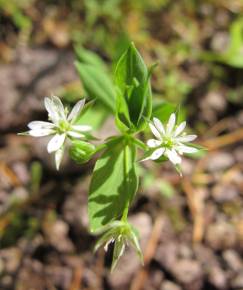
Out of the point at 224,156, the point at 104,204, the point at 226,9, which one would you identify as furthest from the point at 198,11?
the point at 104,204

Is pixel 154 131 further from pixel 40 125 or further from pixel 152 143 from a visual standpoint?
pixel 40 125

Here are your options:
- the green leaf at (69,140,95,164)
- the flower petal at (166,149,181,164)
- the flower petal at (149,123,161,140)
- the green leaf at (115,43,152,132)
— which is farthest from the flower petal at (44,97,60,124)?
the flower petal at (166,149,181,164)

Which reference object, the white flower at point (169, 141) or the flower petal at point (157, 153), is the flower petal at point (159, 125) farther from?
the flower petal at point (157, 153)

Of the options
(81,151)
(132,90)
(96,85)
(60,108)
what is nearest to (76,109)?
(60,108)

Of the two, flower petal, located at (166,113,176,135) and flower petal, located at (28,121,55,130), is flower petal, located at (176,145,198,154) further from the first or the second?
flower petal, located at (28,121,55,130)

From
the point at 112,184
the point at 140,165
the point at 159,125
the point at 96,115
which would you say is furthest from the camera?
the point at 140,165

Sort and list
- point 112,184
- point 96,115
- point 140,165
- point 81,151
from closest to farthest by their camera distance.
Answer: point 81,151 < point 112,184 < point 96,115 < point 140,165

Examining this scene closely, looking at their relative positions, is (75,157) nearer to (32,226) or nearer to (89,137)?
(89,137)
